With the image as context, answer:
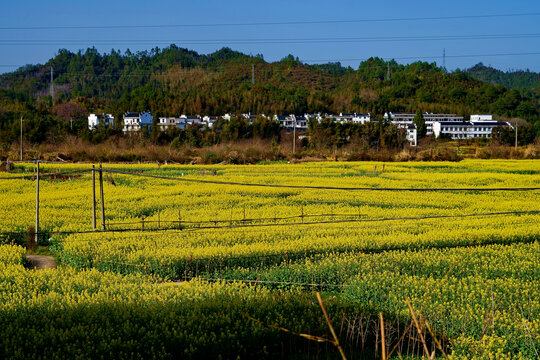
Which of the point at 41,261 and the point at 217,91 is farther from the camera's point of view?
the point at 217,91

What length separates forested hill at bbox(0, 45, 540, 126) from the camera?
318 feet

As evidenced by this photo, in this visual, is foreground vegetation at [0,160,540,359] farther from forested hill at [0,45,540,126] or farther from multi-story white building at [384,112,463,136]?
multi-story white building at [384,112,463,136]

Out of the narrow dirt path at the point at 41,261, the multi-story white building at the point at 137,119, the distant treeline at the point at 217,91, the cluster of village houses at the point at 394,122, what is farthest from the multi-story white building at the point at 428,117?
the narrow dirt path at the point at 41,261

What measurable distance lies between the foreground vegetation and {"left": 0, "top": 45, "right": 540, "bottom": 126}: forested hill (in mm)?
56183

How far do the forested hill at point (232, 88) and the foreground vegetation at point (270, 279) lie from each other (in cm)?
5618

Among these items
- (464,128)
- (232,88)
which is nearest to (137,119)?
(232,88)

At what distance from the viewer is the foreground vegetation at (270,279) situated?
25.2 feet

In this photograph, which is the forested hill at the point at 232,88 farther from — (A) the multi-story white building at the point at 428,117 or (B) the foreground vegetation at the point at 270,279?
(B) the foreground vegetation at the point at 270,279

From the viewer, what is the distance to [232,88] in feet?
383

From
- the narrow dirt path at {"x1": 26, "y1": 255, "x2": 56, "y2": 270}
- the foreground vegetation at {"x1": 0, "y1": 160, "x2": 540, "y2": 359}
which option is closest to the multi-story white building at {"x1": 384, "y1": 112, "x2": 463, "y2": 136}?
the foreground vegetation at {"x1": 0, "y1": 160, "x2": 540, "y2": 359}

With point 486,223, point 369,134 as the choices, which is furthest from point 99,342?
point 369,134

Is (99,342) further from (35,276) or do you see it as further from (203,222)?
(203,222)

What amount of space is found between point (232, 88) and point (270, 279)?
107429 millimetres

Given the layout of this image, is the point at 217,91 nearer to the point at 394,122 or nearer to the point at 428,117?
the point at 394,122
